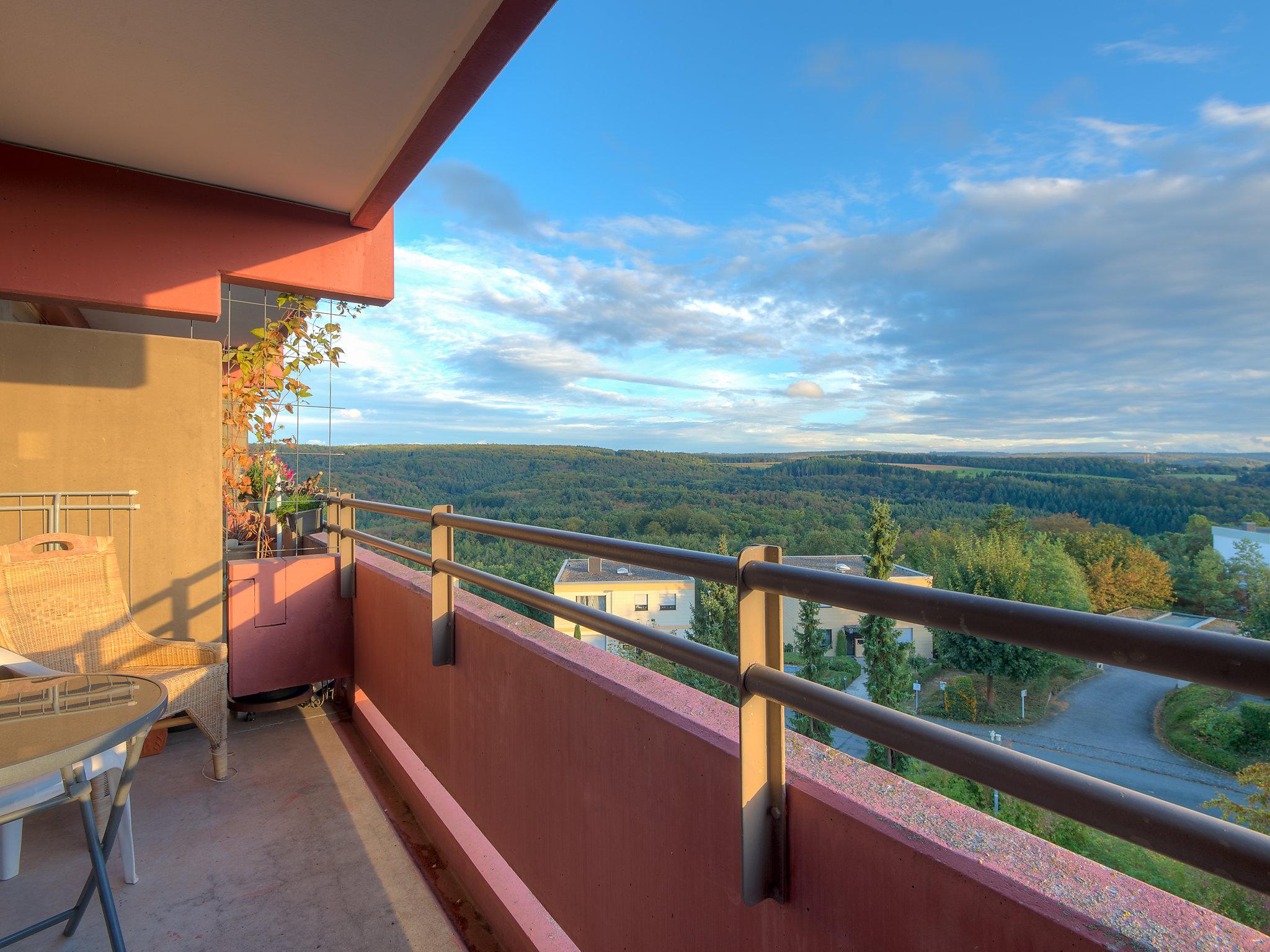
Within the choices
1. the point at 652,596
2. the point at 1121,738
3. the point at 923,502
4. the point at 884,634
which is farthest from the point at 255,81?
the point at 884,634

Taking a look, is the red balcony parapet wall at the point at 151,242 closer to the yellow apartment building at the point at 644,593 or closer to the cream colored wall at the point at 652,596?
the yellow apartment building at the point at 644,593

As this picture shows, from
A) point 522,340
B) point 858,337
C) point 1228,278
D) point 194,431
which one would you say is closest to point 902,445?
point 522,340

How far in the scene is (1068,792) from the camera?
1.86 feet

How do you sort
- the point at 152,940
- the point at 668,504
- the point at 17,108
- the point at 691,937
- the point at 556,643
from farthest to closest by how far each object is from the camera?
the point at 668,504, the point at 17,108, the point at 152,940, the point at 556,643, the point at 691,937

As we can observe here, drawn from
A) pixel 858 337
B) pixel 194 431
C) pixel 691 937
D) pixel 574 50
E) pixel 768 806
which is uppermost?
pixel 858 337

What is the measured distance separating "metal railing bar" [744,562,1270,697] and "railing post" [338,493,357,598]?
→ 10.8 feet

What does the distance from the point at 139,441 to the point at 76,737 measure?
2340 mm

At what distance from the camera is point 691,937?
110 cm

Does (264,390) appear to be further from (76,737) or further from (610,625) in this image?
(610,625)

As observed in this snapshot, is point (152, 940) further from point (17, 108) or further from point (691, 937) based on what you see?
point (17, 108)

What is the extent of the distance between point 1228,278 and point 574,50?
1721 inches

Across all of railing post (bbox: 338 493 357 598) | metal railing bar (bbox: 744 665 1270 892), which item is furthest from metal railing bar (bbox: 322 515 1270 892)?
railing post (bbox: 338 493 357 598)

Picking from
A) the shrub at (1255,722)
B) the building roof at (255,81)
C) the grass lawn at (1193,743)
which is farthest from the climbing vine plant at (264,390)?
the grass lawn at (1193,743)

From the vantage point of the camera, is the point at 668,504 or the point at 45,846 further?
the point at 668,504
